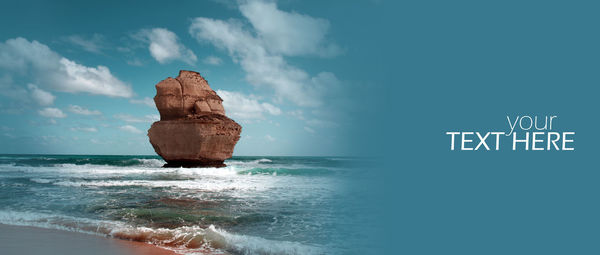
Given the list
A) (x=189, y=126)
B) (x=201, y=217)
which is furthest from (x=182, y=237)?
(x=189, y=126)

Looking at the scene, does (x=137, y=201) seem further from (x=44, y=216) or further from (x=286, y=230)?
(x=286, y=230)

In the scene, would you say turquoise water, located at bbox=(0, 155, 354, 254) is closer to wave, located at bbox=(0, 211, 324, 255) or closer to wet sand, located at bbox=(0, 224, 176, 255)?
wave, located at bbox=(0, 211, 324, 255)

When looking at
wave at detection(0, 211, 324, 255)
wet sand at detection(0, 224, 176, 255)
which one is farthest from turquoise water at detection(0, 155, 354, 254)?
wet sand at detection(0, 224, 176, 255)

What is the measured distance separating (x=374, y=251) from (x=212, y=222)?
4.51m

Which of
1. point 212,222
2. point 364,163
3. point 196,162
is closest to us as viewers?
point 364,163

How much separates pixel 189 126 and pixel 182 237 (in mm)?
16308

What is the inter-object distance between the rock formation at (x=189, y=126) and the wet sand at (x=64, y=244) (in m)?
15.3

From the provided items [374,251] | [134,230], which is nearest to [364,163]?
[374,251]

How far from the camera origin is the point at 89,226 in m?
5.33

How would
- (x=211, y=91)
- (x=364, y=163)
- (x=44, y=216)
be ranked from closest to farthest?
(x=364, y=163)
(x=44, y=216)
(x=211, y=91)

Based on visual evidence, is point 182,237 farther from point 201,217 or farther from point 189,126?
point 189,126

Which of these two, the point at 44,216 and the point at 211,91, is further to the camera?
the point at 211,91

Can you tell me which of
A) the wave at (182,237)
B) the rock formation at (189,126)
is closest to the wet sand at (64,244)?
the wave at (182,237)

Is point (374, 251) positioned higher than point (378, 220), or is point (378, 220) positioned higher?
point (378, 220)
